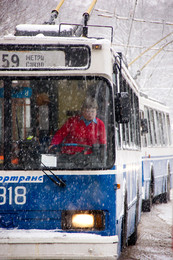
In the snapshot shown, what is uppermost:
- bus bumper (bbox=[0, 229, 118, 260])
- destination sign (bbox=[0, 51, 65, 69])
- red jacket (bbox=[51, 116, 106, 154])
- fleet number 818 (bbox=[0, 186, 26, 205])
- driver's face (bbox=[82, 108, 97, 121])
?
destination sign (bbox=[0, 51, 65, 69])

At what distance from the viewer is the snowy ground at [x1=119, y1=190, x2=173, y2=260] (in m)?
9.39

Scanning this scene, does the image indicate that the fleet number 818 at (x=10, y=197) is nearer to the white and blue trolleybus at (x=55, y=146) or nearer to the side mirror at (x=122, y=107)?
the white and blue trolleybus at (x=55, y=146)

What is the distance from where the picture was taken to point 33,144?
261 inches

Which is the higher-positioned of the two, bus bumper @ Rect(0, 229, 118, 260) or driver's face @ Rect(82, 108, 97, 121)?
driver's face @ Rect(82, 108, 97, 121)

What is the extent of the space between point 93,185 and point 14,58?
5.18 ft

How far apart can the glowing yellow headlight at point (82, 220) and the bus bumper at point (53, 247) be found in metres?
0.16

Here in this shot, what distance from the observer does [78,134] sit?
675 cm

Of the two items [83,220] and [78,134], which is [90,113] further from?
[83,220]

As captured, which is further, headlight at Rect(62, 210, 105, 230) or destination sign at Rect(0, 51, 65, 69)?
destination sign at Rect(0, 51, 65, 69)

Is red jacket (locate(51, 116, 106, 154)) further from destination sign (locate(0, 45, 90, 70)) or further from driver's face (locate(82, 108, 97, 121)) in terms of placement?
destination sign (locate(0, 45, 90, 70))

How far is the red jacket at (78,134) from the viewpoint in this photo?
6676 mm

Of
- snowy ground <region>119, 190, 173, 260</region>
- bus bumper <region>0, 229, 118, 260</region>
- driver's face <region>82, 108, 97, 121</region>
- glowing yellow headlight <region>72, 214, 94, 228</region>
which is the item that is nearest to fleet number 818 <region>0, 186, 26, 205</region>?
bus bumper <region>0, 229, 118, 260</region>

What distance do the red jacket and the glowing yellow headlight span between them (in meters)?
0.67

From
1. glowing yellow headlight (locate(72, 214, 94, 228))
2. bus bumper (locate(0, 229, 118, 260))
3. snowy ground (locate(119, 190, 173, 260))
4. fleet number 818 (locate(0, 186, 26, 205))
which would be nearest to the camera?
bus bumper (locate(0, 229, 118, 260))
